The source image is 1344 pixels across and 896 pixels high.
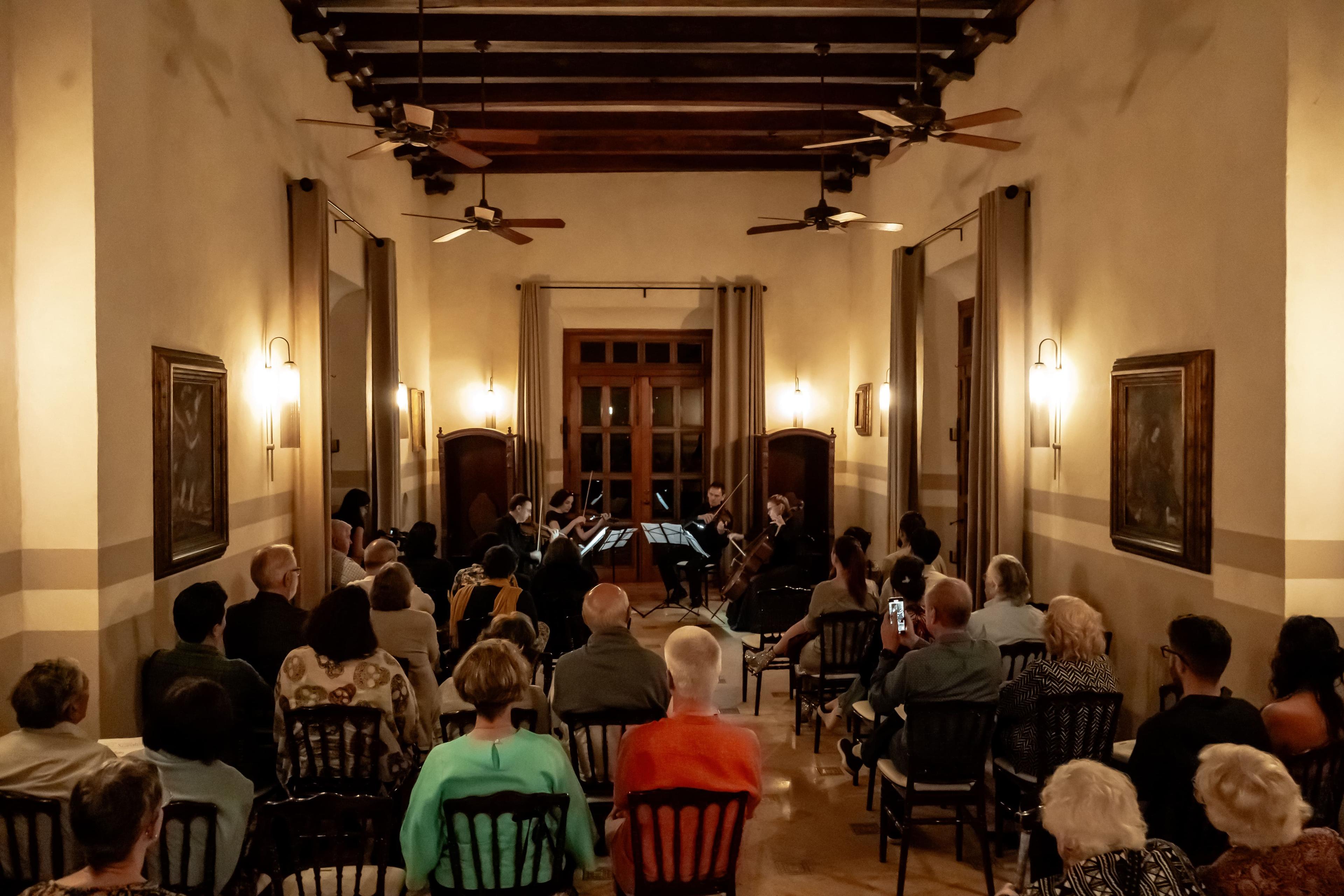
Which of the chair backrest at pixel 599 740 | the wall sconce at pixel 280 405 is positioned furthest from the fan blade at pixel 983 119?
the wall sconce at pixel 280 405

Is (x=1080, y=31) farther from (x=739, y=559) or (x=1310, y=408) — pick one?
(x=739, y=559)

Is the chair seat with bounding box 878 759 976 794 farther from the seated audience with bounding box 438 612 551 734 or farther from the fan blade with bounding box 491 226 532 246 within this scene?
the fan blade with bounding box 491 226 532 246

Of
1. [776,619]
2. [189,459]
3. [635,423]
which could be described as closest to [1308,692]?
[776,619]

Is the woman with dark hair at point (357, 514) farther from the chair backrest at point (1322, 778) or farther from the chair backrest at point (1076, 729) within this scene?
the chair backrest at point (1322, 778)

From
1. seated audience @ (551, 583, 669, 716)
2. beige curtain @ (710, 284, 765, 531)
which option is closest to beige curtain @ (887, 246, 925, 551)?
beige curtain @ (710, 284, 765, 531)

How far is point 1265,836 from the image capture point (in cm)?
231

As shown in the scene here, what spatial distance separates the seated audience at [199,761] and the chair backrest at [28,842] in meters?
0.27

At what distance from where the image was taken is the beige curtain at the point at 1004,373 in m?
6.67

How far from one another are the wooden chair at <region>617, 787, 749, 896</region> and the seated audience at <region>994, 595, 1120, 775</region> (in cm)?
150

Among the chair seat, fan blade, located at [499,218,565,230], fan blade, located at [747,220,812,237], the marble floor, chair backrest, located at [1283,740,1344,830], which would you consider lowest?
the marble floor

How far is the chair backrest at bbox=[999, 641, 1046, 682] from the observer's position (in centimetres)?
468

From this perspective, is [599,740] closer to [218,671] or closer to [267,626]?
[218,671]

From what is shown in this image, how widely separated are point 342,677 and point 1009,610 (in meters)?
3.13

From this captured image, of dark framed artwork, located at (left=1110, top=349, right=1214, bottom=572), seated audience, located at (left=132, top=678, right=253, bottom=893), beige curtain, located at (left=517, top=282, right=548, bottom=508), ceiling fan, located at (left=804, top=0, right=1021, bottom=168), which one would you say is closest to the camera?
seated audience, located at (left=132, top=678, right=253, bottom=893)
